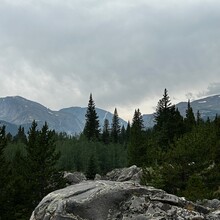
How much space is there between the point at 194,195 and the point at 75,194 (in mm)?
14859

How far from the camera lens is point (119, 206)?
29.8 ft

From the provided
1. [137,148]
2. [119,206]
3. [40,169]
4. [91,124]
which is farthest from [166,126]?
[119,206]

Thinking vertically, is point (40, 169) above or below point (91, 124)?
below

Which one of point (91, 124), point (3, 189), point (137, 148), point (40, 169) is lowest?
point (3, 189)

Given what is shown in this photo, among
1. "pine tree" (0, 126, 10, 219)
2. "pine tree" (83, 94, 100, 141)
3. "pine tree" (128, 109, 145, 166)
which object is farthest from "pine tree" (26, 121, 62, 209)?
"pine tree" (83, 94, 100, 141)

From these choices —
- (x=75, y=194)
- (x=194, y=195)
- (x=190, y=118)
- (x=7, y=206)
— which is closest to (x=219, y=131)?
(x=194, y=195)

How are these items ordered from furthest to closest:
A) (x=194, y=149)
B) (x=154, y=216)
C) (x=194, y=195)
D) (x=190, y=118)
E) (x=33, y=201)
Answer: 1. (x=190, y=118)
2. (x=33, y=201)
3. (x=194, y=149)
4. (x=194, y=195)
5. (x=154, y=216)

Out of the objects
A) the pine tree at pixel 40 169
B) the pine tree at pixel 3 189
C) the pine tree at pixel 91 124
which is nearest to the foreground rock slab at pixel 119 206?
the pine tree at pixel 3 189

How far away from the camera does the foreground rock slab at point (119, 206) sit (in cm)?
883

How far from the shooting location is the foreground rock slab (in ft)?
29.0

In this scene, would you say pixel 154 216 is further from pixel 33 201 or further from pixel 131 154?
pixel 131 154

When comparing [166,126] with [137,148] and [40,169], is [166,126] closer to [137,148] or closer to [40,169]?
[137,148]

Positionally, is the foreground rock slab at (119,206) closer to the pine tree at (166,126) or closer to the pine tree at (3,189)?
the pine tree at (3,189)

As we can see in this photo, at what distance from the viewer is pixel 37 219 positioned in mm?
9695
